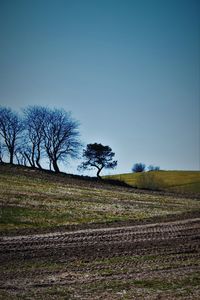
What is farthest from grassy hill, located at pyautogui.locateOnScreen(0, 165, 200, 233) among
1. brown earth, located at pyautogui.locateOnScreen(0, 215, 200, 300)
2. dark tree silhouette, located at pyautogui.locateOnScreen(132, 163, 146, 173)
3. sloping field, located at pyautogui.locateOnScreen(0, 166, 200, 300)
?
dark tree silhouette, located at pyautogui.locateOnScreen(132, 163, 146, 173)

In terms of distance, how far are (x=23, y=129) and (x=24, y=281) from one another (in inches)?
2581

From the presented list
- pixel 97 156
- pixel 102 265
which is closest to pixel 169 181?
pixel 97 156

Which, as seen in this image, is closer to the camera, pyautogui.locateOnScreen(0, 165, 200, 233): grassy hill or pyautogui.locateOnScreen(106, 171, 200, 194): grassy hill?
pyautogui.locateOnScreen(0, 165, 200, 233): grassy hill

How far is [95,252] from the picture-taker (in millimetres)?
16328

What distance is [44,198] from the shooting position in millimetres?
35938

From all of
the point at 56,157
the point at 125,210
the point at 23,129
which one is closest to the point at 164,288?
the point at 125,210

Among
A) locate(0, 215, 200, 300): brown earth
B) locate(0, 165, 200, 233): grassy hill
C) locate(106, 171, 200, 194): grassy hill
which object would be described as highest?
locate(106, 171, 200, 194): grassy hill

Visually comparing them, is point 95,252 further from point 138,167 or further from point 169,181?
point 138,167

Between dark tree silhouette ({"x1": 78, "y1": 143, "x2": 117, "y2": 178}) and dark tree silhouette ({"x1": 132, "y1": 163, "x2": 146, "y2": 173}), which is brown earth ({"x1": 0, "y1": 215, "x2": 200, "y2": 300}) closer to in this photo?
dark tree silhouette ({"x1": 78, "y1": 143, "x2": 117, "y2": 178})

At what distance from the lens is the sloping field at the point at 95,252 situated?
37.4ft

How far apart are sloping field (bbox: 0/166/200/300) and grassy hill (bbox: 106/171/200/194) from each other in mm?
37576

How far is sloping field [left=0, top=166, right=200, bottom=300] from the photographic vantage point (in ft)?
37.4

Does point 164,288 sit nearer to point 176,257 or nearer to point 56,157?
point 176,257

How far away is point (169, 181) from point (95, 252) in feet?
269
